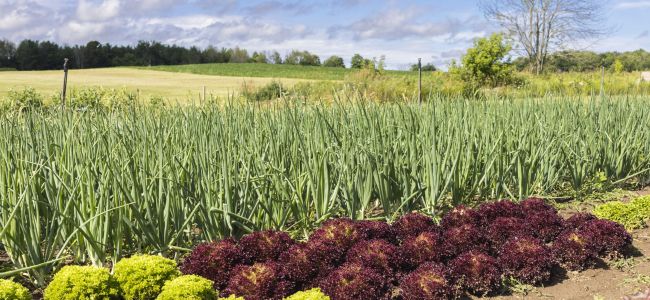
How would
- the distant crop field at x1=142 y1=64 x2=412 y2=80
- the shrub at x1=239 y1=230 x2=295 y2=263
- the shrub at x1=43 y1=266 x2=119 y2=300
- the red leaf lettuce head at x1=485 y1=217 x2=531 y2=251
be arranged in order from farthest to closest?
the distant crop field at x1=142 y1=64 x2=412 y2=80, the red leaf lettuce head at x1=485 y1=217 x2=531 y2=251, the shrub at x1=239 y1=230 x2=295 y2=263, the shrub at x1=43 y1=266 x2=119 y2=300

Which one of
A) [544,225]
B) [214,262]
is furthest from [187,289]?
[544,225]

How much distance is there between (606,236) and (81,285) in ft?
8.79

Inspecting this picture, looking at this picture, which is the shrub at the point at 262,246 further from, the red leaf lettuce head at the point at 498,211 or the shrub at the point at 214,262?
the red leaf lettuce head at the point at 498,211

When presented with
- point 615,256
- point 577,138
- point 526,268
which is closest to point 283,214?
point 526,268

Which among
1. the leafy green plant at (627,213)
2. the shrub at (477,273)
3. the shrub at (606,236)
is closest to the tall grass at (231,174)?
the leafy green plant at (627,213)

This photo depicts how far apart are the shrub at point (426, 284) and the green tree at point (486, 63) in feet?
60.1

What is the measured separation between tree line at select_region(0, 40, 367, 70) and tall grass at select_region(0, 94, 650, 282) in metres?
42.3

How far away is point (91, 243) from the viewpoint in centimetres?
277

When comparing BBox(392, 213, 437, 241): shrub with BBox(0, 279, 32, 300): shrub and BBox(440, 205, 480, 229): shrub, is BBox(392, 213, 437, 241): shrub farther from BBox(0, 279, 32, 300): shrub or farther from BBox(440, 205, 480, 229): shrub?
BBox(0, 279, 32, 300): shrub

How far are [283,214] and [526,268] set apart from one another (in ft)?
4.31

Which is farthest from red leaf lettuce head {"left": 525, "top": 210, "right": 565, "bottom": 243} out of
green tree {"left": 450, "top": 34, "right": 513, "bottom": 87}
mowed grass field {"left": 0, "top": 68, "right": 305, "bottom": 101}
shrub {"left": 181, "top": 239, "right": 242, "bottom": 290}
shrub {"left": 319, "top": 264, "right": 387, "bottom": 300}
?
mowed grass field {"left": 0, "top": 68, "right": 305, "bottom": 101}

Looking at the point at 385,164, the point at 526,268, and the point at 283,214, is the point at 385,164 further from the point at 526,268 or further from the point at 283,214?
the point at 526,268

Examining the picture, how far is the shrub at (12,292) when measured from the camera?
7.47 ft

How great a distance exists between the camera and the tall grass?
115 inches
